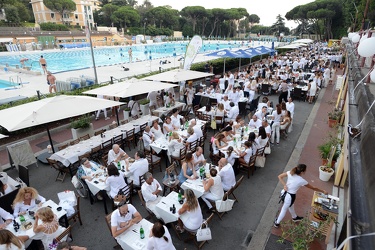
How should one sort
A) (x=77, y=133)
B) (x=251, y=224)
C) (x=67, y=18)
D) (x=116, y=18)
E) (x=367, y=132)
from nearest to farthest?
1. (x=367, y=132)
2. (x=251, y=224)
3. (x=77, y=133)
4. (x=116, y=18)
5. (x=67, y=18)

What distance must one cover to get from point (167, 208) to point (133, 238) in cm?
98

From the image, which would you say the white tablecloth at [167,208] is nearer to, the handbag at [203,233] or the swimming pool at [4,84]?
the handbag at [203,233]

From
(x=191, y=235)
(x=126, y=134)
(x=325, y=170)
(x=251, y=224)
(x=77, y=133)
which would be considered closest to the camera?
(x=191, y=235)

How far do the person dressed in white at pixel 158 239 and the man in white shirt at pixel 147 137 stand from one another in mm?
4495

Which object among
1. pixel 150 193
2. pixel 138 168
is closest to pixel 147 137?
pixel 138 168

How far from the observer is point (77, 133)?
9.84 metres

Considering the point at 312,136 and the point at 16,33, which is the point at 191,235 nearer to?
the point at 312,136

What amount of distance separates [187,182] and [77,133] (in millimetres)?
5749

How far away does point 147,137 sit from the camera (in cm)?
835

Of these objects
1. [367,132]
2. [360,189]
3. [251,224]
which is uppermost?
[367,132]

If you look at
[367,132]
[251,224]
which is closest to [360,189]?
[367,132]

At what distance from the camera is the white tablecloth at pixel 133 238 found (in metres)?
4.39

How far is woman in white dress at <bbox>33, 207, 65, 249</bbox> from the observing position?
459 centimetres

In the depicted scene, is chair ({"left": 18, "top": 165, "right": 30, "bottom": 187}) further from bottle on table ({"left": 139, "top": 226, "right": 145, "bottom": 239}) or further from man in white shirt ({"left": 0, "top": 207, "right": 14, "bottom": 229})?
bottle on table ({"left": 139, "top": 226, "right": 145, "bottom": 239})
